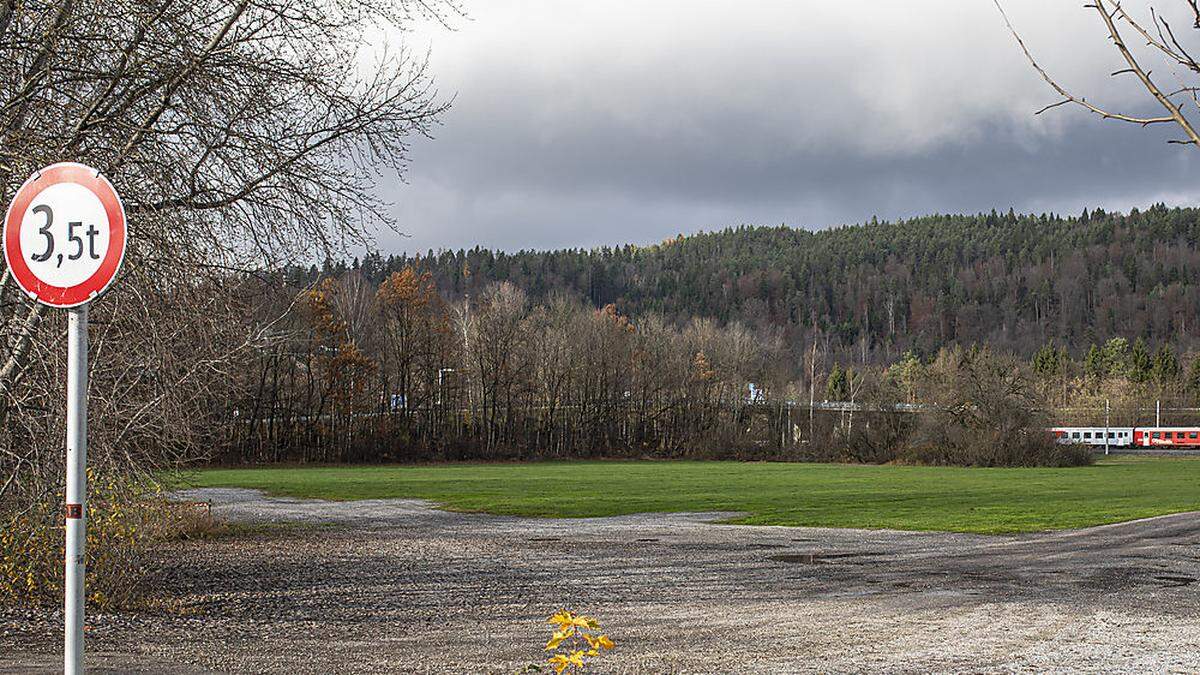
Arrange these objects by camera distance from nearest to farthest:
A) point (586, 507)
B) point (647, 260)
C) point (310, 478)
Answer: point (586, 507)
point (310, 478)
point (647, 260)

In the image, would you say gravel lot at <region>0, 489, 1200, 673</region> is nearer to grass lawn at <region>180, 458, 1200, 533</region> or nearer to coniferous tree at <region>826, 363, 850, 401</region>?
grass lawn at <region>180, 458, 1200, 533</region>

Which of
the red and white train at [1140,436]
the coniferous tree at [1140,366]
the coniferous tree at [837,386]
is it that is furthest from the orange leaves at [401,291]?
the coniferous tree at [1140,366]

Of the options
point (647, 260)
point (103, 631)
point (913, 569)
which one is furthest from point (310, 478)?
point (647, 260)

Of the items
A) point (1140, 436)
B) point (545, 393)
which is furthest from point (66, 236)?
point (1140, 436)

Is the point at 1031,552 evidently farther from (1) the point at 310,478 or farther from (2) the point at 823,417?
(2) the point at 823,417

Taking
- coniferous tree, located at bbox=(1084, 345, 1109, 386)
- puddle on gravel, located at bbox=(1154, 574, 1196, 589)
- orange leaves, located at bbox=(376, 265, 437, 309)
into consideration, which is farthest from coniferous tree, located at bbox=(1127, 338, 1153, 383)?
puddle on gravel, located at bbox=(1154, 574, 1196, 589)

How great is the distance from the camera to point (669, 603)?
542 inches

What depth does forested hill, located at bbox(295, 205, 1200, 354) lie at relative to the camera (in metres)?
178

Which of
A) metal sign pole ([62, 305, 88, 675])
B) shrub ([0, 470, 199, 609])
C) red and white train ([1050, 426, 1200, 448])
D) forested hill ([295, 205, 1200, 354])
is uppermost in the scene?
forested hill ([295, 205, 1200, 354])

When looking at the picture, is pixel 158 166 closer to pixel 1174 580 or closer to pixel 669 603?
pixel 669 603

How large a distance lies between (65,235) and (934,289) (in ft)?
641

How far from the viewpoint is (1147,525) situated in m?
26.2

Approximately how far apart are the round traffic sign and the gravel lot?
4826mm

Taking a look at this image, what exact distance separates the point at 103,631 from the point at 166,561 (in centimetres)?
671
